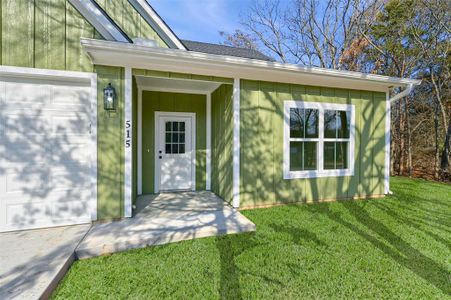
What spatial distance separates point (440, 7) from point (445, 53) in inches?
60.2

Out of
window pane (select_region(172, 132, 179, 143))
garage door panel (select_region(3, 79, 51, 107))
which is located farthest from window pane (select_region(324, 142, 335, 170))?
garage door panel (select_region(3, 79, 51, 107))

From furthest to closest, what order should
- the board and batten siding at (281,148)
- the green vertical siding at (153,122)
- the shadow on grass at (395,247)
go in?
the green vertical siding at (153,122), the board and batten siding at (281,148), the shadow on grass at (395,247)

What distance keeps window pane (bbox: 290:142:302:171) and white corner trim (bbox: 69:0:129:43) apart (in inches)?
137

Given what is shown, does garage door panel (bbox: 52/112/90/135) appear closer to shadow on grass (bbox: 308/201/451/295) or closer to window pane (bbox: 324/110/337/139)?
shadow on grass (bbox: 308/201/451/295)

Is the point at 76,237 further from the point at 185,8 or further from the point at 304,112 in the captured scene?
the point at 185,8

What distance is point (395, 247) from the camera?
275 centimetres

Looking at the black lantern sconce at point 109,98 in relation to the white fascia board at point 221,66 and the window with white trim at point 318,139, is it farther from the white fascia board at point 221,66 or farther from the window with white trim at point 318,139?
the window with white trim at point 318,139

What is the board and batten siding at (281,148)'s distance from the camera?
4.18 meters

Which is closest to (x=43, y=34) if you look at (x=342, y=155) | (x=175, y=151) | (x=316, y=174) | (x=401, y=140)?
(x=175, y=151)

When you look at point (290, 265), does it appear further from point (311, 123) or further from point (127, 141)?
point (311, 123)

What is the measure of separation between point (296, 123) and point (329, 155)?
40.0 inches

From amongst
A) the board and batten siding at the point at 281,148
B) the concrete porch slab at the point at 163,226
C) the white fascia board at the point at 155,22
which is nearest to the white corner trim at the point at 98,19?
the white fascia board at the point at 155,22

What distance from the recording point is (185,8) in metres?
8.45

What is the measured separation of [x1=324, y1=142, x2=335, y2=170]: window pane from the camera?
15.5ft
